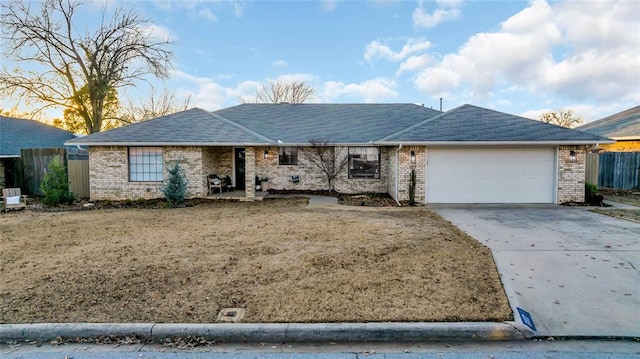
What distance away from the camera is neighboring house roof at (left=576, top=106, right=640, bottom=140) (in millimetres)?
19484

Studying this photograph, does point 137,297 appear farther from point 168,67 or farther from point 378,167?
point 168,67

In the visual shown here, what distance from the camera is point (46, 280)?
502cm

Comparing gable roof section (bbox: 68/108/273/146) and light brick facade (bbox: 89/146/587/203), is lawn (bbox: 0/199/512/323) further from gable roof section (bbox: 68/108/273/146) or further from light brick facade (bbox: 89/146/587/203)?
gable roof section (bbox: 68/108/273/146)

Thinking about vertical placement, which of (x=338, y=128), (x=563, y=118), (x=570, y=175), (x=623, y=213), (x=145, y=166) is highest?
(x=563, y=118)

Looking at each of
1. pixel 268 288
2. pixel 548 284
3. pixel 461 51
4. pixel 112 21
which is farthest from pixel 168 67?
pixel 548 284

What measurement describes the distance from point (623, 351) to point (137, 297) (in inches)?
214

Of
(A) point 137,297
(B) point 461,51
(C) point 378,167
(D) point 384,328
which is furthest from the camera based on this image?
(B) point 461,51

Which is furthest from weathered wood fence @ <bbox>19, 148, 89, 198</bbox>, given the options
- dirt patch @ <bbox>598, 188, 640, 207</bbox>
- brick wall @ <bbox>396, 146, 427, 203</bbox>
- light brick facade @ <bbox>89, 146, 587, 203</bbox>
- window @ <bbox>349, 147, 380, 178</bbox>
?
dirt patch @ <bbox>598, 188, 640, 207</bbox>

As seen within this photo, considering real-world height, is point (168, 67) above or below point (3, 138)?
above

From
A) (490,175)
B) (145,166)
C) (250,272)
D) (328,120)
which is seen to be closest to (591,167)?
(490,175)

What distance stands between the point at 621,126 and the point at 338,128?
19.4 meters

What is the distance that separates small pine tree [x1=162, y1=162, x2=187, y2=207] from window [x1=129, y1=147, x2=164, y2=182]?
129cm

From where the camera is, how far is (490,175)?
12531 millimetres

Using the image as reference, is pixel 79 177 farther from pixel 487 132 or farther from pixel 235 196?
pixel 487 132
